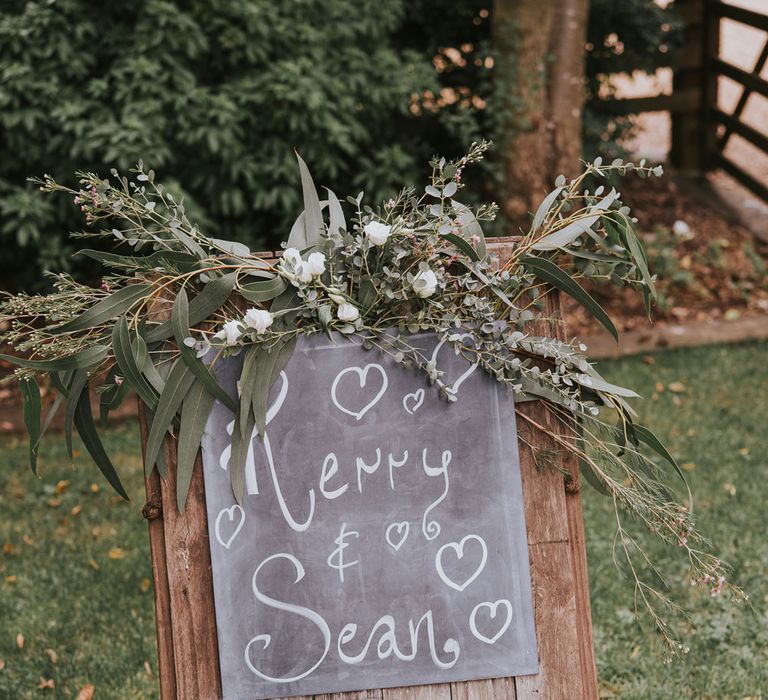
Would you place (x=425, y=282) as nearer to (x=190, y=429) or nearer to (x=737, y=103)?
(x=190, y=429)

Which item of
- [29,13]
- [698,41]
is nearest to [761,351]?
[698,41]

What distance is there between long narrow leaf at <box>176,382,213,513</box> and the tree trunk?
480cm

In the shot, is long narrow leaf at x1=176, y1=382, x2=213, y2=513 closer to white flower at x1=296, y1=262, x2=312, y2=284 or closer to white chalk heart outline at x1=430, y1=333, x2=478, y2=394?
white flower at x1=296, y1=262, x2=312, y2=284

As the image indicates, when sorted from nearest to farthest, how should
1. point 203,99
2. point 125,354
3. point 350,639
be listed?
point 125,354 → point 350,639 → point 203,99

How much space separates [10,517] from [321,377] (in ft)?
9.66

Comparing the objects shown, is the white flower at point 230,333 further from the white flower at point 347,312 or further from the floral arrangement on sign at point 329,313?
the white flower at point 347,312

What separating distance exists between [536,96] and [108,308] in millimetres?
5066

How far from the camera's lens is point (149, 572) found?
3588mm

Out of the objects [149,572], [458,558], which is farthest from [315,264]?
[149,572]

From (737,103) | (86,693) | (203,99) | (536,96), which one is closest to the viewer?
(86,693)

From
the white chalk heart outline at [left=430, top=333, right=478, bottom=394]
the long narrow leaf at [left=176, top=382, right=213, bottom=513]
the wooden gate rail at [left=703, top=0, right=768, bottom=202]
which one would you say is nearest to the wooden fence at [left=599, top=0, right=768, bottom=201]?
the wooden gate rail at [left=703, top=0, right=768, bottom=202]

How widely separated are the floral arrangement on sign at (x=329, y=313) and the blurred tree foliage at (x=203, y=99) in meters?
3.39

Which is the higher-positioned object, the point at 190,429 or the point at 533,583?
the point at 190,429

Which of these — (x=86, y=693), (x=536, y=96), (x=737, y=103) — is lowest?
(x=86, y=693)
